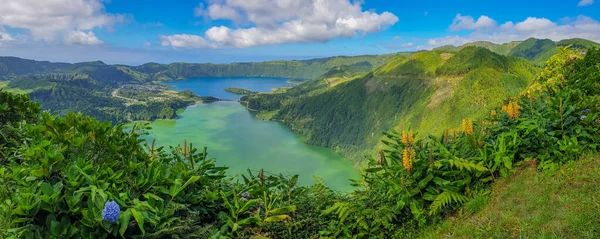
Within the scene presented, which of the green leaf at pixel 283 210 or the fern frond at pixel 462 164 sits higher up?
the fern frond at pixel 462 164

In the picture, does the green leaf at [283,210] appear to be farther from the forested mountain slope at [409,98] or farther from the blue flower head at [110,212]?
the forested mountain slope at [409,98]

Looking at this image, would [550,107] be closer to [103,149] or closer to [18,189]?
[103,149]

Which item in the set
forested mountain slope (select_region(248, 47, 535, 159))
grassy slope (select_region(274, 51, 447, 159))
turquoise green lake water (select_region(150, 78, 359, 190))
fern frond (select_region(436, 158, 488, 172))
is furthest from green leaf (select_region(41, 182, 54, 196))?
grassy slope (select_region(274, 51, 447, 159))

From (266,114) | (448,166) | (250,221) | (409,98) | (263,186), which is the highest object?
(448,166)

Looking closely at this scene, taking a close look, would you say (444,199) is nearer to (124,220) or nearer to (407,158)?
(407,158)

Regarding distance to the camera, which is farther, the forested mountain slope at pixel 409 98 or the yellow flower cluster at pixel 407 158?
the forested mountain slope at pixel 409 98

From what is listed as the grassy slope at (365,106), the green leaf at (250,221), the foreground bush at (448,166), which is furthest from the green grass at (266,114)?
the green leaf at (250,221)

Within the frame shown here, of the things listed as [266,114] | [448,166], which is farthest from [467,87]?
[266,114]
